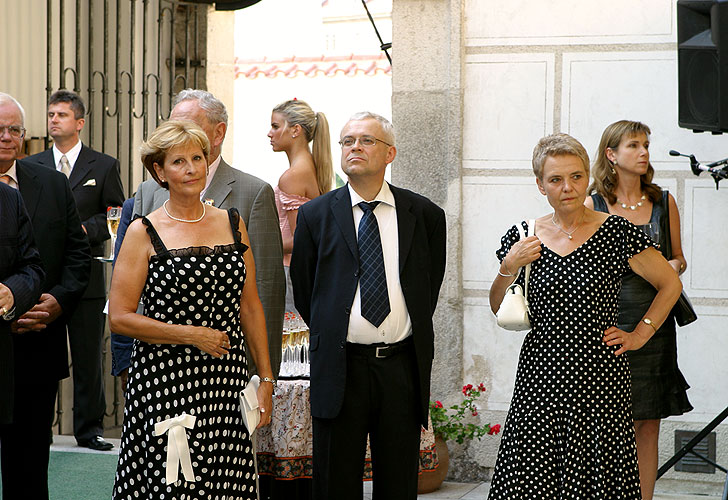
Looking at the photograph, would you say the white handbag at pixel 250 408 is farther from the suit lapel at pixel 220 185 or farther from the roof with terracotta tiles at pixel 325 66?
the roof with terracotta tiles at pixel 325 66

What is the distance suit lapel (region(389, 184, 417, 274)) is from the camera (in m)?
3.95

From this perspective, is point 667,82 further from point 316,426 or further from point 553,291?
point 316,426

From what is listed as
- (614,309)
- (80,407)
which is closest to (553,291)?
(614,309)

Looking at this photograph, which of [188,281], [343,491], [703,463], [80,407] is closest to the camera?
→ [188,281]

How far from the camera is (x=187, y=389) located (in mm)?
3436

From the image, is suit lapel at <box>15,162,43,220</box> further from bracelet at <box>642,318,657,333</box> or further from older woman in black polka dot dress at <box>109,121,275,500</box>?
bracelet at <box>642,318,657,333</box>

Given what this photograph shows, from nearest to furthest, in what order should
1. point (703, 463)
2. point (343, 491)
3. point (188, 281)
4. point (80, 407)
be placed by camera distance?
point (188, 281)
point (343, 491)
point (703, 463)
point (80, 407)

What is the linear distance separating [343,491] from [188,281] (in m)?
1.06

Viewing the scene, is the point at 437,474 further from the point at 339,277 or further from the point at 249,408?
the point at 249,408

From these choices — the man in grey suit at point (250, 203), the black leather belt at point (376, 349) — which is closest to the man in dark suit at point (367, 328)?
the black leather belt at point (376, 349)

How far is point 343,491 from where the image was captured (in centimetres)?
389

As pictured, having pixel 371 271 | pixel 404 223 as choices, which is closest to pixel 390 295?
pixel 371 271

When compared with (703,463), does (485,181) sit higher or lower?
higher

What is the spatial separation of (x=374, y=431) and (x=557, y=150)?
1.28 m
